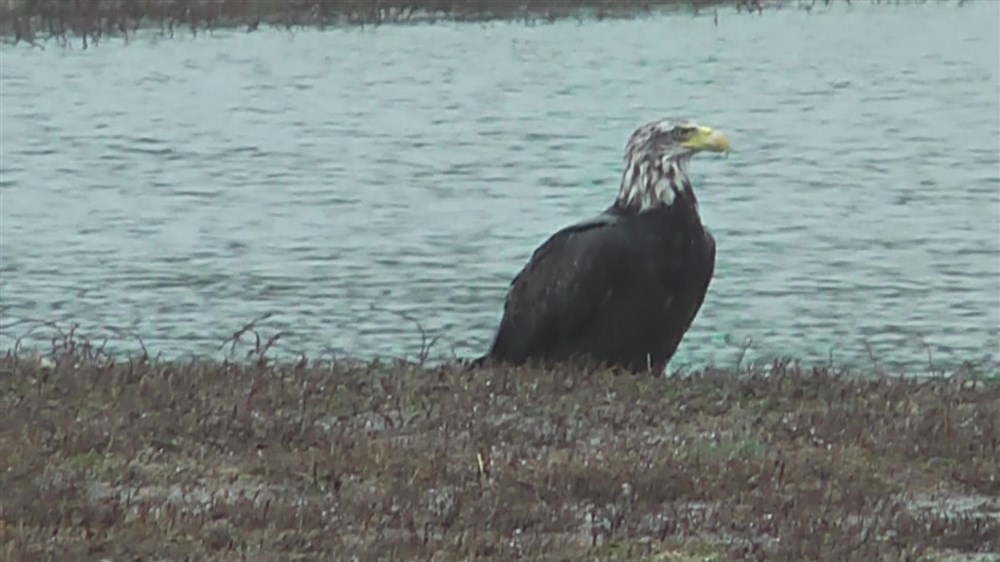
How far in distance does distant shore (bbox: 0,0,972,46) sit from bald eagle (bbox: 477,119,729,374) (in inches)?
1012

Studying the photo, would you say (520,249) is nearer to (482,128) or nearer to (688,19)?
(482,128)

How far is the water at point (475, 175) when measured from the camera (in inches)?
670

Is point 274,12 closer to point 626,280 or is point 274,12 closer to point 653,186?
point 653,186

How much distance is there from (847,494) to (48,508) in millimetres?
2446

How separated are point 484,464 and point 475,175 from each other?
1671 cm

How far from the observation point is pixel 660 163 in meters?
11.5

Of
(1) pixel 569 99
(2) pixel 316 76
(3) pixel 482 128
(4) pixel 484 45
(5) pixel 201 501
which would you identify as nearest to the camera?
(5) pixel 201 501

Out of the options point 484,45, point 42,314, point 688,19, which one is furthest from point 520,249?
point 688,19

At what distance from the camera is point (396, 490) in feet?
25.6

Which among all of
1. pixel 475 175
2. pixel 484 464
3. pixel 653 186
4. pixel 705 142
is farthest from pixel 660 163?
pixel 475 175

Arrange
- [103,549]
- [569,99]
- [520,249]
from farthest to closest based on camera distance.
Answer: [569,99] → [520,249] → [103,549]

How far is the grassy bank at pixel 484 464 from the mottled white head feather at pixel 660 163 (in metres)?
1.18

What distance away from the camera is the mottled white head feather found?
11.4m

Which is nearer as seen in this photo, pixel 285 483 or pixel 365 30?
pixel 285 483
